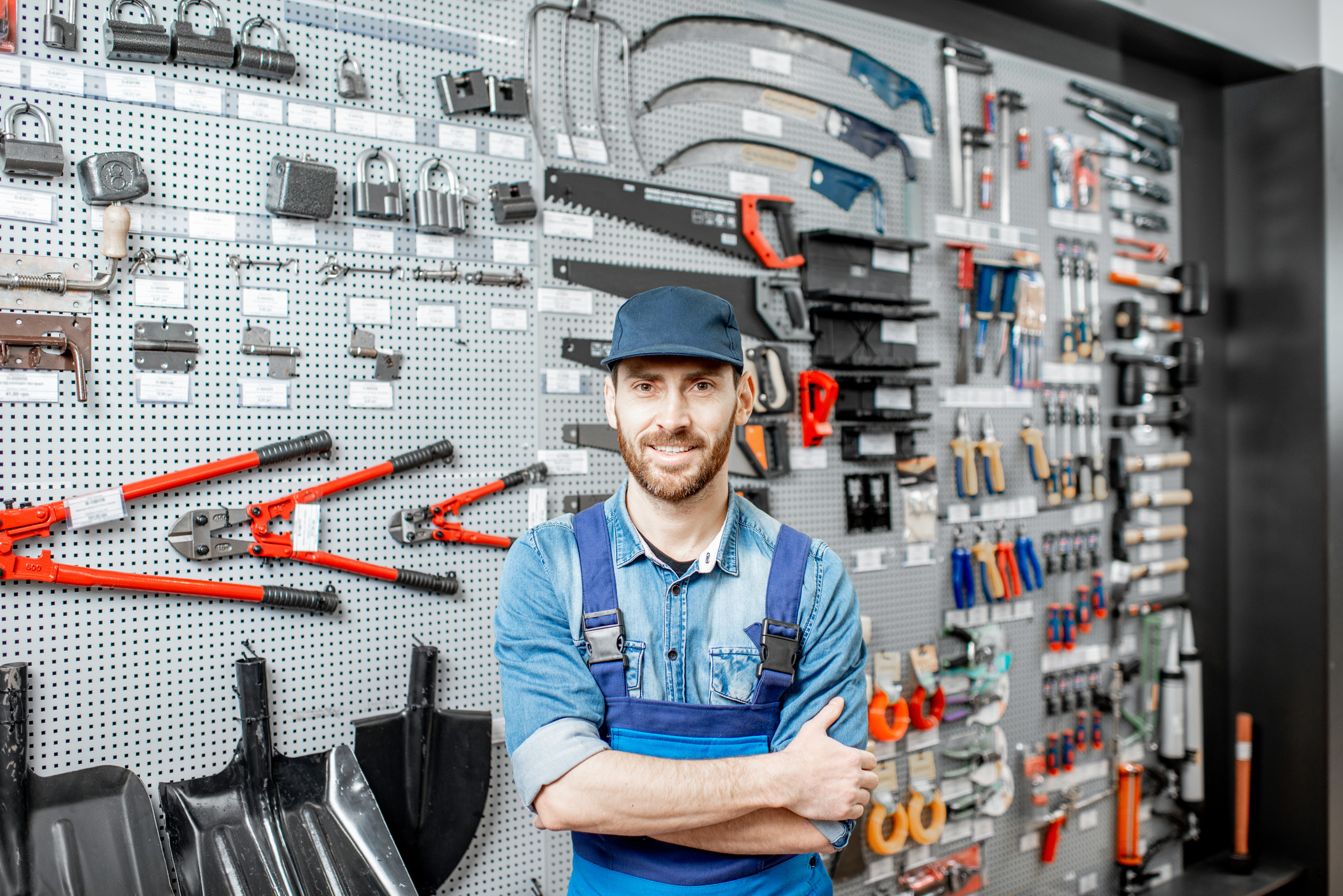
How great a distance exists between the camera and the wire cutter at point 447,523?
215 cm

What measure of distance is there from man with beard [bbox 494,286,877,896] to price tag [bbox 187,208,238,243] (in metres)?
1.07

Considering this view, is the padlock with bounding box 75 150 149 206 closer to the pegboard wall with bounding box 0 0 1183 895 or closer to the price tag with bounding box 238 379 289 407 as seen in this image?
the pegboard wall with bounding box 0 0 1183 895

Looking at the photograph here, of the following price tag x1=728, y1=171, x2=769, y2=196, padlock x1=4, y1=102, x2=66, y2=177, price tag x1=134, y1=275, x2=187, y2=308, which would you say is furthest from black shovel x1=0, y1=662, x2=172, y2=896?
price tag x1=728, y1=171, x2=769, y2=196

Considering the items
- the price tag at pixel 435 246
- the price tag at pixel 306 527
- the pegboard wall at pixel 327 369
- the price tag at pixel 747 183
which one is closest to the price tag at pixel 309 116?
the pegboard wall at pixel 327 369

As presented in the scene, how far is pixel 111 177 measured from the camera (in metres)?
1.84

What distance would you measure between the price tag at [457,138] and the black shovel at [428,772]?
4.52 feet

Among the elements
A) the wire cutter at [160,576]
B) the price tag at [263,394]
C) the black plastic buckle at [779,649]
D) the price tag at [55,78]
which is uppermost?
the price tag at [55,78]

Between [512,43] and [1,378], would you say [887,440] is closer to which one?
[512,43]

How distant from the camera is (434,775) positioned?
84.6 inches

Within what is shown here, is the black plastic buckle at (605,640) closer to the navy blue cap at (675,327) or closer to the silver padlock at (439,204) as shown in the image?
the navy blue cap at (675,327)

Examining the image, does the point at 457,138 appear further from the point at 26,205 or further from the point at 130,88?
the point at 26,205

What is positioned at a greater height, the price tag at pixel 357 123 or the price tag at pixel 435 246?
the price tag at pixel 357 123

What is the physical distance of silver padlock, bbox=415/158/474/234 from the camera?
2.15 meters

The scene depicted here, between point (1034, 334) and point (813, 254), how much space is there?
3.82 ft
